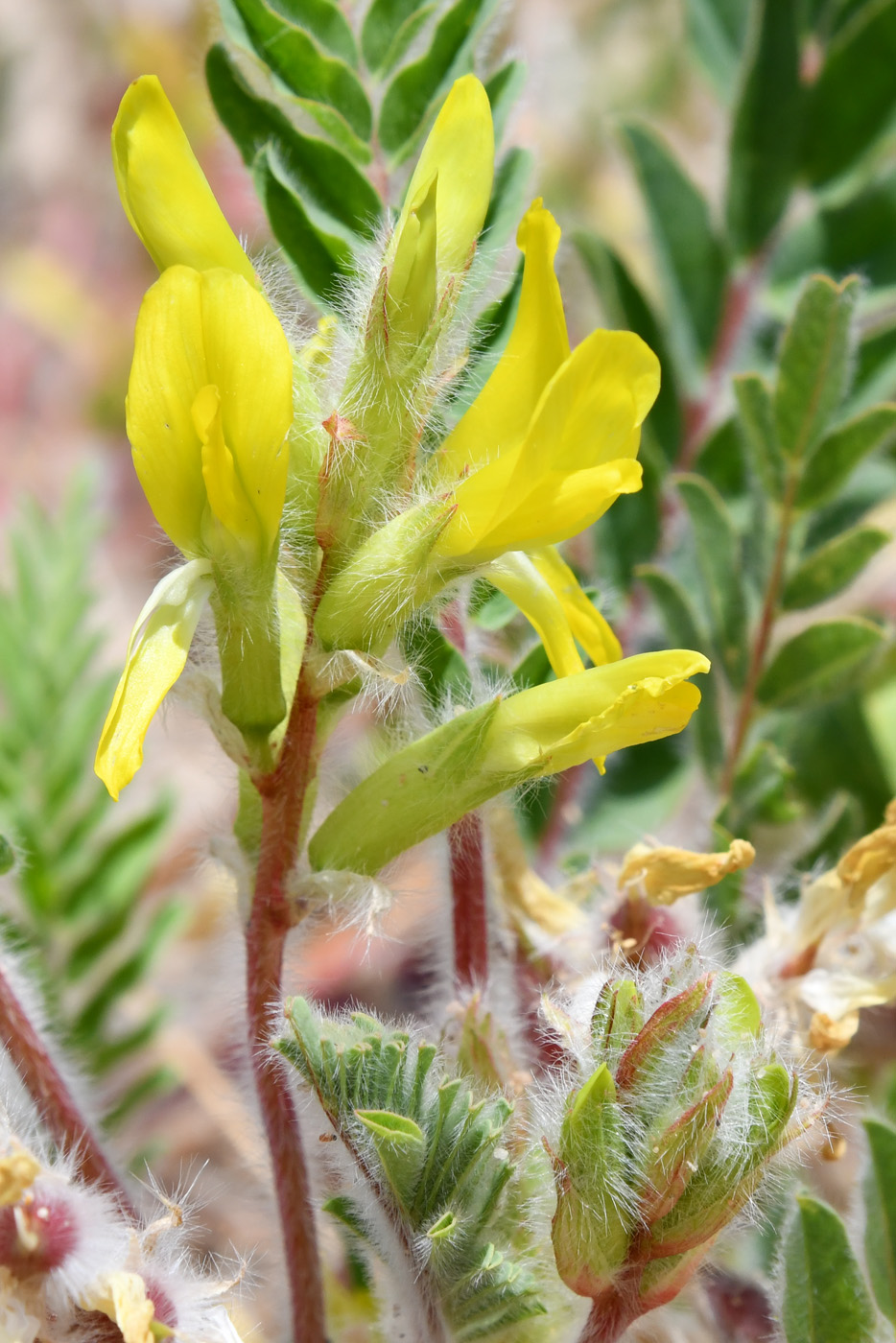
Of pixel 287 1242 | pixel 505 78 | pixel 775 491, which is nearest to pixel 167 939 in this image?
pixel 287 1242

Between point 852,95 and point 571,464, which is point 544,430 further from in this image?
point 852,95

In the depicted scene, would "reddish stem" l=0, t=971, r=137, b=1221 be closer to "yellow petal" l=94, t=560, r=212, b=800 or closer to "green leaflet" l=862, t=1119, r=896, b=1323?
"yellow petal" l=94, t=560, r=212, b=800

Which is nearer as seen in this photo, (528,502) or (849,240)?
(528,502)

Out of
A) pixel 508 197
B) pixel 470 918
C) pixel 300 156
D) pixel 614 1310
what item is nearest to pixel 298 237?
pixel 300 156

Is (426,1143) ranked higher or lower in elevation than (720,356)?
lower

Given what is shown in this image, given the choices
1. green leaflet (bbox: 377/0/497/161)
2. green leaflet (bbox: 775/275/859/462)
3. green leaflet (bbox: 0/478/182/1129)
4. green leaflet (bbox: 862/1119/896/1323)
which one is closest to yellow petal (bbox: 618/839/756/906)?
green leaflet (bbox: 862/1119/896/1323)

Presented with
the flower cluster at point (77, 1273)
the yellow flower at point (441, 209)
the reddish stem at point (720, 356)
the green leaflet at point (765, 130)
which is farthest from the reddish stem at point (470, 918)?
the green leaflet at point (765, 130)
